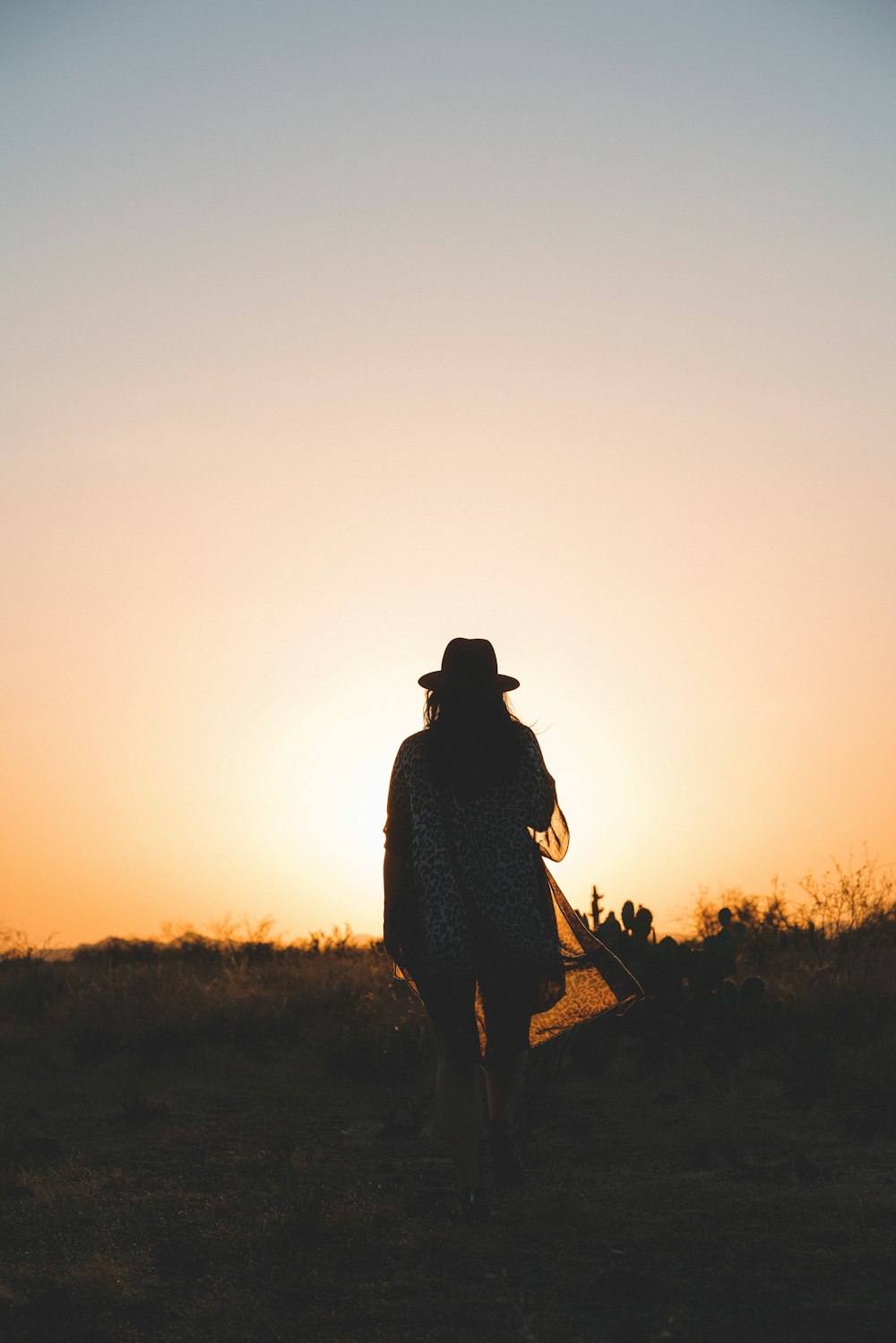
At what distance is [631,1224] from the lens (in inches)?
172

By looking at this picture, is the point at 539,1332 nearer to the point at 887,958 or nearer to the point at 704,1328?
the point at 704,1328

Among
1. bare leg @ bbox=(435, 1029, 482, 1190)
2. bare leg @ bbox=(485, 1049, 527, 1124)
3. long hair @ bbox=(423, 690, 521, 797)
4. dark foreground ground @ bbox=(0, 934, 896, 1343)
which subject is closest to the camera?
dark foreground ground @ bbox=(0, 934, 896, 1343)

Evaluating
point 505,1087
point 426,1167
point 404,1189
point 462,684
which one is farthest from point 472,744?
point 426,1167

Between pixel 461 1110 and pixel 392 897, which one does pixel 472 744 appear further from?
pixel 461 1110

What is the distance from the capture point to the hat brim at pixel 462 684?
4.63 m

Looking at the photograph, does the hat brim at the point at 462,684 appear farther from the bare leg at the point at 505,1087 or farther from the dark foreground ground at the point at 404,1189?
the dark foreground ground at the point at 404,1189

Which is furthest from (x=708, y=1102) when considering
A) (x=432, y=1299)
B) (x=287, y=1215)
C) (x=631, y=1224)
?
(x=432, y=1299)

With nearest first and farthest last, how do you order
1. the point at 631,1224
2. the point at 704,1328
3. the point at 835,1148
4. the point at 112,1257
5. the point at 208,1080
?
the point at 704,1328 < the point at 112,1257 < the point at 631,1224 < the point at 835,1148 < the point at 208,1080

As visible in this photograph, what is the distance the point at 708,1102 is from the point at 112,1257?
3888 millimetres

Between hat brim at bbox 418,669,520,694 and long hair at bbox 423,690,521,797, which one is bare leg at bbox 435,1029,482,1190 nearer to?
long hair at bbox 423,690,521,797

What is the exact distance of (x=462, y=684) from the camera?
15.2ft

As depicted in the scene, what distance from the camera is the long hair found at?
4.59 metres

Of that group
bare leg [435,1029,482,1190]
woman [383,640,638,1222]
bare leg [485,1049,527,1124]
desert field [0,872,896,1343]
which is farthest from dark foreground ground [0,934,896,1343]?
woman [383,640,638,1222]

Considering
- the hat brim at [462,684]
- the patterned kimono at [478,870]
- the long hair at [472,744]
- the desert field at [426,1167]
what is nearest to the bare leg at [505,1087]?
the patterned kimono at [478,870]
